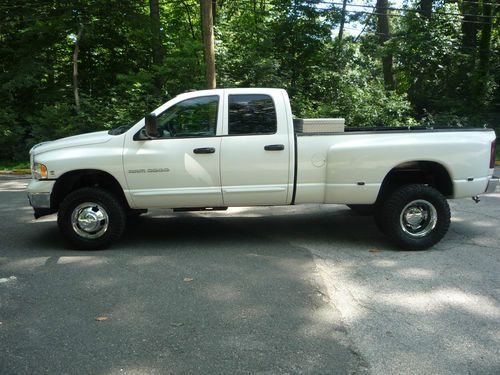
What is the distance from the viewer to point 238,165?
589 cm

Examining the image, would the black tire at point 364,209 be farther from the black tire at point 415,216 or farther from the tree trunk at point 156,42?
the tree trunk at point 156,42

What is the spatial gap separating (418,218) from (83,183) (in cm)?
427

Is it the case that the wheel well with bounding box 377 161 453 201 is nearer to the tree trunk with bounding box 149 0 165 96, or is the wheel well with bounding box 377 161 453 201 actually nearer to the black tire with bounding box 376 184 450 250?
the black tire with bounding box 376 184 450 250

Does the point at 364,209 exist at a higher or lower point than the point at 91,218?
lower

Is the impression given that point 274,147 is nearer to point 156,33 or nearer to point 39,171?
point 39,171

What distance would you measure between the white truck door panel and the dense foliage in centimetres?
1047

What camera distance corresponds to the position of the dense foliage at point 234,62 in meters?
16.6

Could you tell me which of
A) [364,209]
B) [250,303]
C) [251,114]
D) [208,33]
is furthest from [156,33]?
[250,303]

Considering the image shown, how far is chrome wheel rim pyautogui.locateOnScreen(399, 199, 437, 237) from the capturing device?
237 inches

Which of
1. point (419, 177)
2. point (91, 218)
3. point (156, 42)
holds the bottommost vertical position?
point (91, 218)

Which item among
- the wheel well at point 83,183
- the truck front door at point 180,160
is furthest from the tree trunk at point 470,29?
the wheel well at point 83,183

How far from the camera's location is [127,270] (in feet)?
17.1

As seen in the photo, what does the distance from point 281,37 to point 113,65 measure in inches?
268

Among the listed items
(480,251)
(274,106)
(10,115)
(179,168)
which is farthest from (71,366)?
(10,115)
